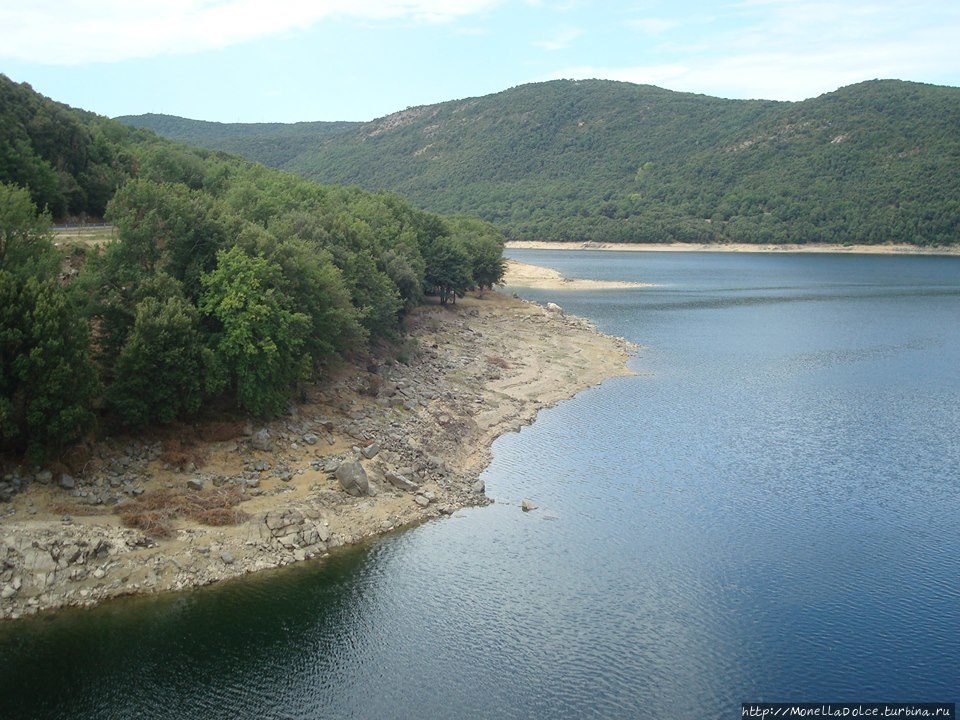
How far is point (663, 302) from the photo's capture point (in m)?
95.2

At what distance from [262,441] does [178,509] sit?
218 inches

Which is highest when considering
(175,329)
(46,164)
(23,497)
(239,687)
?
(46,164)

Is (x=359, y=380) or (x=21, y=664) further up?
(x=359, y=380)

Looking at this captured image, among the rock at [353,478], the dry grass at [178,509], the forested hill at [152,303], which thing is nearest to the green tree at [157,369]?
the forested hill at [152,303]

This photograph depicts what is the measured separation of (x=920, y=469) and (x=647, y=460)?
11341 mm

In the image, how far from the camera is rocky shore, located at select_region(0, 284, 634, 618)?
2459 cm

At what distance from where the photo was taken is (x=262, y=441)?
32875 mm

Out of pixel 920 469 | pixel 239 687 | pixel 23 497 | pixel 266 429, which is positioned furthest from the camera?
pixel 920 469

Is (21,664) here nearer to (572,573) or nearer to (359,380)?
(572,573)

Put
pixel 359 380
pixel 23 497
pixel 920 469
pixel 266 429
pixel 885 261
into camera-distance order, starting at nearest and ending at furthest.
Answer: pixel 23 497, pixel 266 429, pixel 920 469, pixel 359 380, pixel 885 261

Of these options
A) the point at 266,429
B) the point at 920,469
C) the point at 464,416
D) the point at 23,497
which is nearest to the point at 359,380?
the point at 464,416

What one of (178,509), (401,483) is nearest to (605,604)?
(401,483)

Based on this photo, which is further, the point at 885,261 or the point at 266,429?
the point at 885,261

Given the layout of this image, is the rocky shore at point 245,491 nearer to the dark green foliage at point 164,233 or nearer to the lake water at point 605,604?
the lake water at point 605,604
